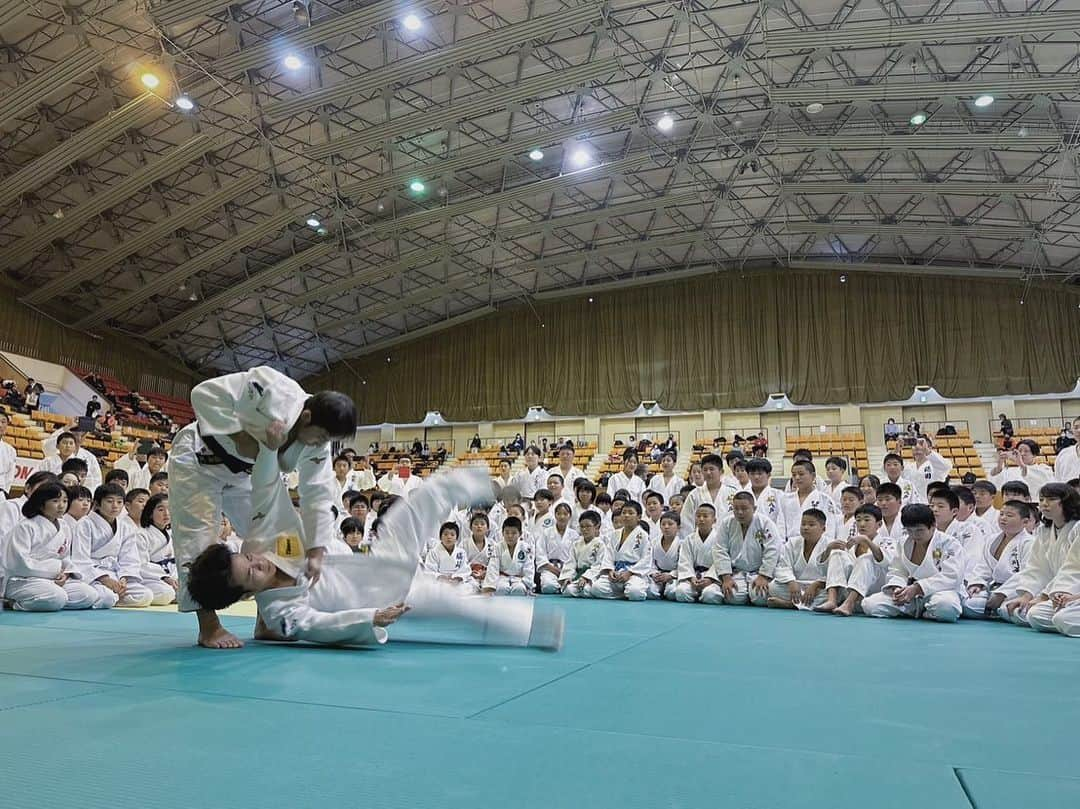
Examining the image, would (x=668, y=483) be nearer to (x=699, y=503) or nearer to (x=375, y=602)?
(x=699, y=503)

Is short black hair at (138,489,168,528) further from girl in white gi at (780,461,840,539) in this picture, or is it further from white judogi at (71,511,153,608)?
girl in white gi at (780,461,840,539)

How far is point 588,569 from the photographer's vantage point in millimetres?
7156

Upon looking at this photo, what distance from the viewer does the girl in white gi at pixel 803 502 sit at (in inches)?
262

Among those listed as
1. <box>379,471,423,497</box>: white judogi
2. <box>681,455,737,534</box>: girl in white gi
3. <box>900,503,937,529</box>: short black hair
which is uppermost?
<box>379,471,423,497</box>: white judogi

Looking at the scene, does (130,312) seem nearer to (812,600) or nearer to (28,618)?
(28,618)

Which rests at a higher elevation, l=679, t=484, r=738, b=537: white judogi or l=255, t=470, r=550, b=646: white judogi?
l=679, t=484, r=738, b=537: white judogi

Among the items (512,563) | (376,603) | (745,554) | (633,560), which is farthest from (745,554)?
(376,603)

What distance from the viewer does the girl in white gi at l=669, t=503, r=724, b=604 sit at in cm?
624

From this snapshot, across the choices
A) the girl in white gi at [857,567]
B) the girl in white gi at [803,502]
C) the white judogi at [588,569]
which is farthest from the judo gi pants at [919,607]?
the white judogi at [588,569]

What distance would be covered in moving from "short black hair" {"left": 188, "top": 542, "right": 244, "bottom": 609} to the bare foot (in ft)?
0.90

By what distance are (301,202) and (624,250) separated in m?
8.62

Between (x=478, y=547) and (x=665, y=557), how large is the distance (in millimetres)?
1929

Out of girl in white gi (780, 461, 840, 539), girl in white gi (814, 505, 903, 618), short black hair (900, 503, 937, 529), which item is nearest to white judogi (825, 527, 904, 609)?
girl in white gi (814, 505, 903, 618)

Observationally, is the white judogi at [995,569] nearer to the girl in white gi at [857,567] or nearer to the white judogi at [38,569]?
the girl in white gi at [857,567]
